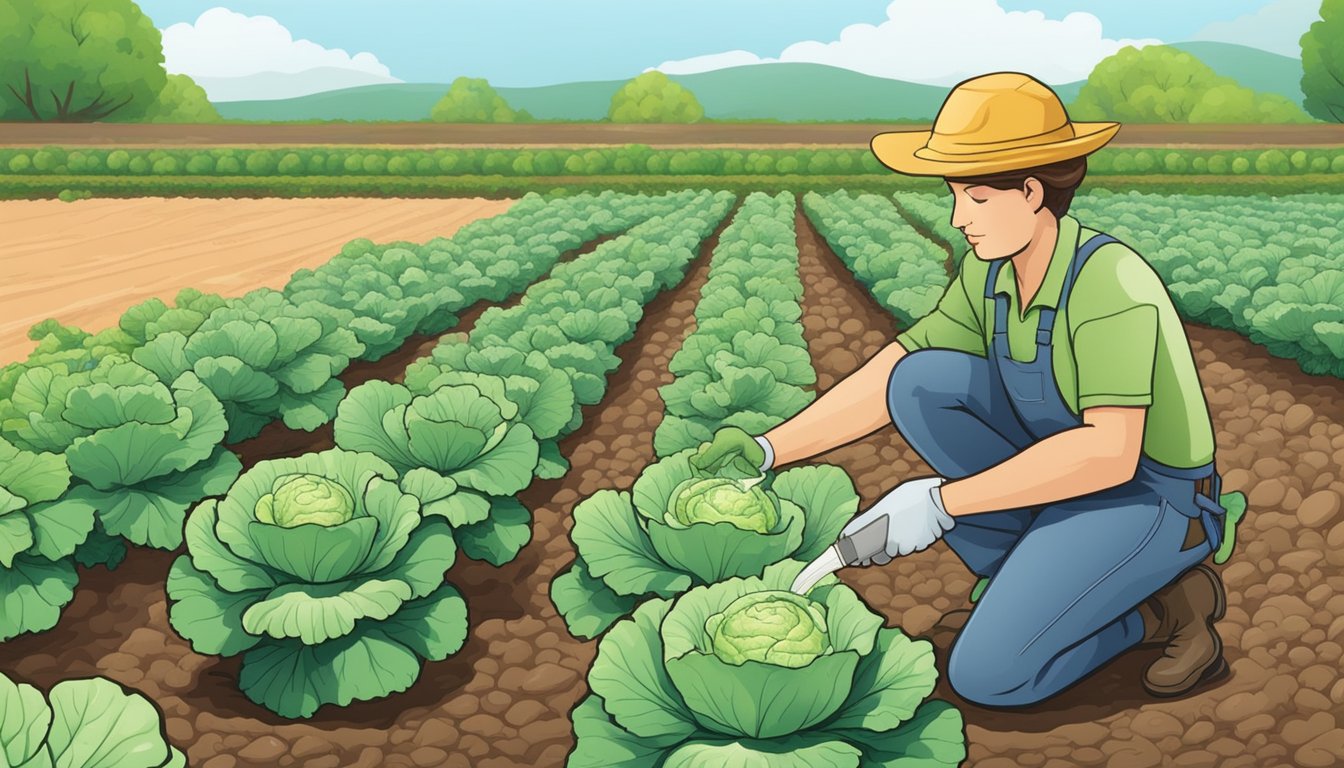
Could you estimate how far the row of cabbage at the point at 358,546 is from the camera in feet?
8.96

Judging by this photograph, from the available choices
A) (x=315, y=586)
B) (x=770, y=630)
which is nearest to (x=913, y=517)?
(x=770, y=630)

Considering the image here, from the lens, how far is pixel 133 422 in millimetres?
3297

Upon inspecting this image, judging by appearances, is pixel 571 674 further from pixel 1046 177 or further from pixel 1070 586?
pixel 1046 177

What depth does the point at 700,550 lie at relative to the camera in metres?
2.79

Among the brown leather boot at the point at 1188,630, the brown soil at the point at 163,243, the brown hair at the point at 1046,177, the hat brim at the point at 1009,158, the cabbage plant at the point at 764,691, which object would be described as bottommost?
the brown soil at the point at 163,243

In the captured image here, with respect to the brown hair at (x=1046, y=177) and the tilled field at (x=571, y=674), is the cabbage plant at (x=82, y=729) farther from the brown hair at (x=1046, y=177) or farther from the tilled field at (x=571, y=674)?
the brown hair at (x=1046, y=177)

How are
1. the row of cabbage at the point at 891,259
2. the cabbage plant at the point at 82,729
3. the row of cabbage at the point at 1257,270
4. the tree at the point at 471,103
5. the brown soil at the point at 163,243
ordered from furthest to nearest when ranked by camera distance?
1. the tree at the point at 471,103
2. the brown soil at the point at 163,243
3. the row of cabbage at the point at 891,259
4. the row of cabbage at the point at 1257,270
5. the cabbage plant at the point at 82,729

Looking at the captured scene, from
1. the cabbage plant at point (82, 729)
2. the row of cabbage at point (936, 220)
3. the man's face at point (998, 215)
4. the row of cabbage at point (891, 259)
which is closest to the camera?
the cabbage plant at point (82, 729)

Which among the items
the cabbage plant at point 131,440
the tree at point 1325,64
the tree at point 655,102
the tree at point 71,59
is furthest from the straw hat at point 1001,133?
the tree at point 655,102

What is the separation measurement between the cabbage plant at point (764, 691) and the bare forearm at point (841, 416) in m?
0.55

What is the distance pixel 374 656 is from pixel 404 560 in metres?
0.26

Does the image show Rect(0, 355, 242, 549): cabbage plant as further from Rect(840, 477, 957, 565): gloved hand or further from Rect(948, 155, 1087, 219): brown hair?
Rect(948, 155, 1087, 219): brown hair

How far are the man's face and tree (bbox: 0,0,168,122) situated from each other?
34884 millimetres

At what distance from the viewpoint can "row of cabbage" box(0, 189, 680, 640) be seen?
308 cm
